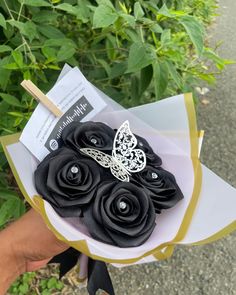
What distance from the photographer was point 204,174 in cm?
98

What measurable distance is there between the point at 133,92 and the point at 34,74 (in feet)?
1.16

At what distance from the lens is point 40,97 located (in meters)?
0.97

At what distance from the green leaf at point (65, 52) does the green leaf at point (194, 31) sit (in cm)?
36

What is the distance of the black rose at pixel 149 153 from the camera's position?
0.99 metres

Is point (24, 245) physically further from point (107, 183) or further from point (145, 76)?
point (145, 76)

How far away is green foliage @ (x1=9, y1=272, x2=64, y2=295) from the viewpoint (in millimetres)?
2184

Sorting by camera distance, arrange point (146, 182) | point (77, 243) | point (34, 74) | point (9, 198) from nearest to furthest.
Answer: point (77, 243) → point (146, 182) → point (34, 74) → point (9, 198)

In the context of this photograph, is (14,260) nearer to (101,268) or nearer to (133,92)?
(101,268)

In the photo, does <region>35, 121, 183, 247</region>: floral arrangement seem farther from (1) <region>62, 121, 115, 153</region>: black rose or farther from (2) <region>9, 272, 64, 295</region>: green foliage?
(2) <region>9, 272, 64, 295</region>: green foliage

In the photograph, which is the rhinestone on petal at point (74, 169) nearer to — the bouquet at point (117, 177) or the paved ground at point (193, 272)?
the bouquet at point (117, 177)

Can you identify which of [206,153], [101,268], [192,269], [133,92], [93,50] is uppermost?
[93,50]

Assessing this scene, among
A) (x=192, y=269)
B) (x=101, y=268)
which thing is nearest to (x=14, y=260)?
(x=101, y=268)

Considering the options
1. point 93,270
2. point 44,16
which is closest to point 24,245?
point 93,270

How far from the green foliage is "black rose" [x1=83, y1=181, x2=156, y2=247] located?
1475mm
